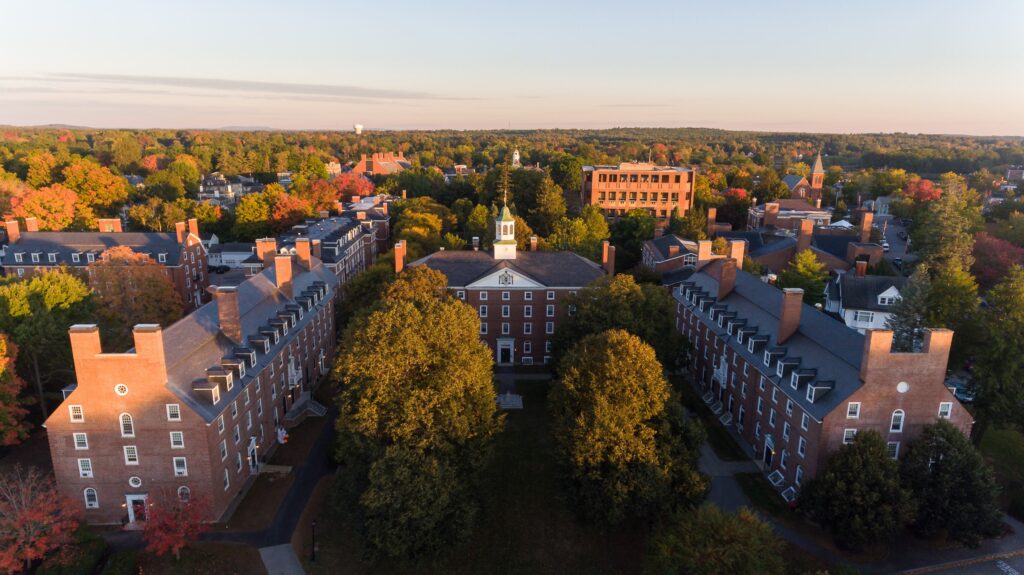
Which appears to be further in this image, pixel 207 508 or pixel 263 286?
pixel 263 286

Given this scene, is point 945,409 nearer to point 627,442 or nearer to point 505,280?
point 627,442

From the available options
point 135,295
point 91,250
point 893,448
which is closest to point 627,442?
point 893,448

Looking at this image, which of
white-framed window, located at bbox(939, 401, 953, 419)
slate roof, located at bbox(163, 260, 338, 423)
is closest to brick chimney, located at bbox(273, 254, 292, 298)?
slate roof, located at bbox(163, 260, 338, 423)

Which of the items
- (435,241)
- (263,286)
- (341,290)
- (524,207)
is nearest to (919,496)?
(263,286)

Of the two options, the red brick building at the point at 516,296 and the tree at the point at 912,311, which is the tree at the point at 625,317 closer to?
the red brick building at the point at 516,296

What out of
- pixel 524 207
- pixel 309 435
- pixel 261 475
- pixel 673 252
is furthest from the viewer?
pixel 524 207

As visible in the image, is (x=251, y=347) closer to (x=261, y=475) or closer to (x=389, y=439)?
(x=261, y=475)
